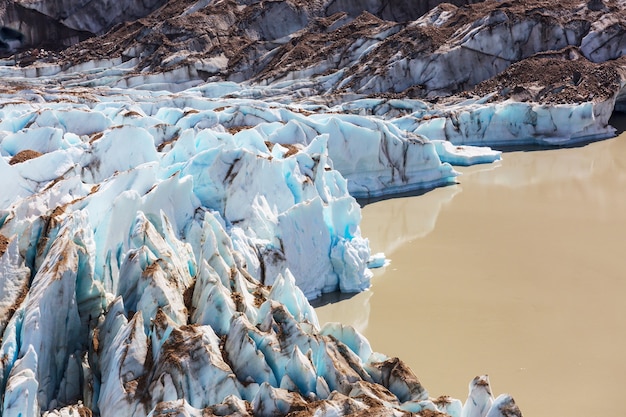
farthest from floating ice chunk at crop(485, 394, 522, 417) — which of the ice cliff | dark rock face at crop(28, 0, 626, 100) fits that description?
dark rock face at crop(28, 0, 626, 100)

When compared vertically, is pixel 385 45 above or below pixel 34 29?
below

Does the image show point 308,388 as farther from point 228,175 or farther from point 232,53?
point 232,53

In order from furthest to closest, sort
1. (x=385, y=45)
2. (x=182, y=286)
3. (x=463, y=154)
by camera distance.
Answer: (x=385, y=45)
(x=463, y=154)
(x=182, y=286)

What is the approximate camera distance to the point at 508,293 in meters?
8.50

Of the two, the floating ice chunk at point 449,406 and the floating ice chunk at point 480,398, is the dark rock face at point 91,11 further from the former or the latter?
the floating ice chunk at point 480,398

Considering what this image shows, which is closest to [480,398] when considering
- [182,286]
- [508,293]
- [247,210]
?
[182,286]

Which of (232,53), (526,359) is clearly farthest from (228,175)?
(232,53)

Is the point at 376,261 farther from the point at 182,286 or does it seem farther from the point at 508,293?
the point at 182,286

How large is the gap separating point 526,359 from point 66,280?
13.3ft

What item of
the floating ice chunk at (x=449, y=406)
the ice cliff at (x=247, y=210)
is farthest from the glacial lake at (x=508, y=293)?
the floating ice chunk at (x=449, y=406)

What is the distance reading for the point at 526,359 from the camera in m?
6.92

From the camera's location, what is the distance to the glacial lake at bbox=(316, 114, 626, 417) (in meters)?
6.60

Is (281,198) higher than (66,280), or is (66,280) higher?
(66,280)

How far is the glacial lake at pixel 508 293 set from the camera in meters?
6.60
